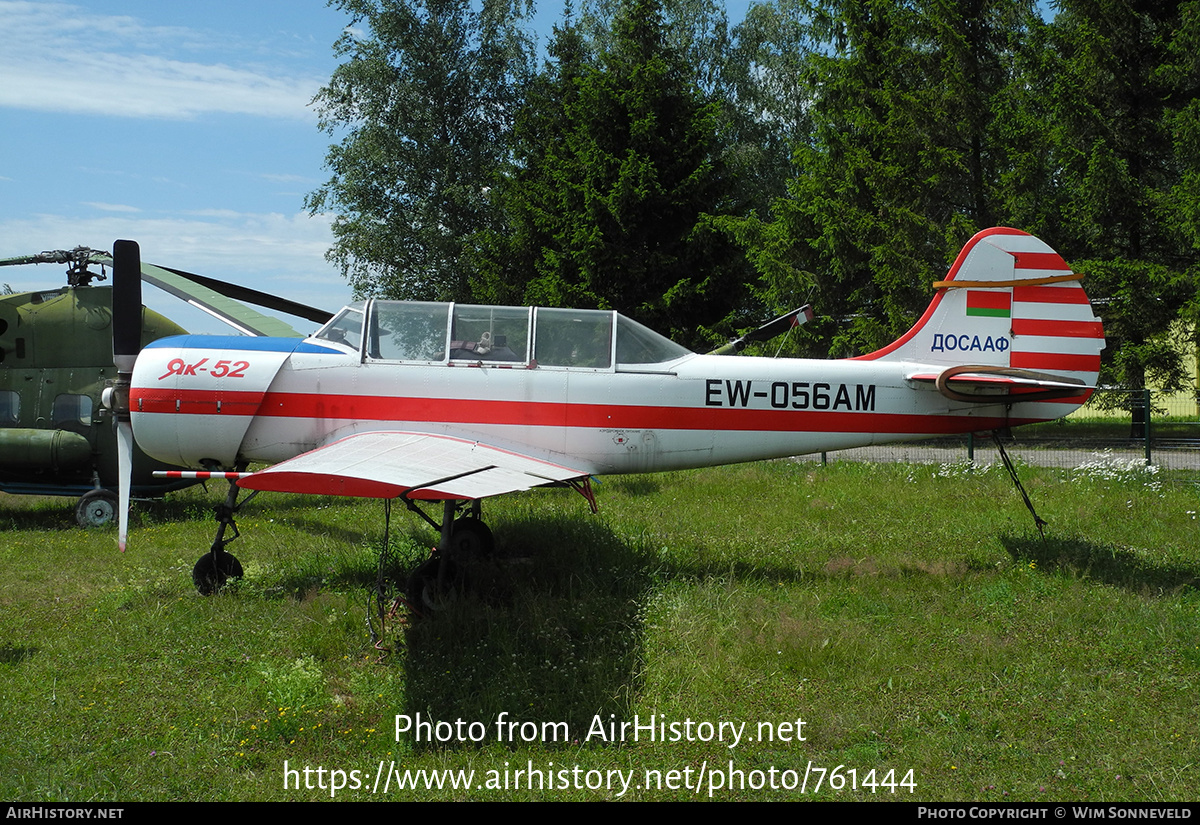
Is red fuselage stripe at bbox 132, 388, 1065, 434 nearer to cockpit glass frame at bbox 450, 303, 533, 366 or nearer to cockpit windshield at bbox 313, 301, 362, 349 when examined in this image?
cockpit glass frame at bbox 450, 303, 533, 366

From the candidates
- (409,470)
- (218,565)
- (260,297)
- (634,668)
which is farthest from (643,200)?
(634,668)

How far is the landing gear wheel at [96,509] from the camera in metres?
10.0

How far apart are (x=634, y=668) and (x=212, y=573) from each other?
4.11 m

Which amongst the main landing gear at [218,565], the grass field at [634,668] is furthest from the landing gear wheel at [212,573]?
the grass field at [634,668]

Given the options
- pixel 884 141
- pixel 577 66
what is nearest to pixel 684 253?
pixel 884 141

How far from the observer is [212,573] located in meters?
6.97

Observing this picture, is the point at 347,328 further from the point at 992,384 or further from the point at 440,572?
the point at 992,384

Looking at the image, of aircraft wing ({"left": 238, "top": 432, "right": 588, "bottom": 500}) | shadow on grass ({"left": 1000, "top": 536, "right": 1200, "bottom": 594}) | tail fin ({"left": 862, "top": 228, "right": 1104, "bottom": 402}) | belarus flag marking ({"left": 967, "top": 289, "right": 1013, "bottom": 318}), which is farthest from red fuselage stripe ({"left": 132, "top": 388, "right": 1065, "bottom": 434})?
shadow on grass ({"left": 1000, "top": 536, "right": 1200, "bottom": 594})

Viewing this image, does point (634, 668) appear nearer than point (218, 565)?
Yes

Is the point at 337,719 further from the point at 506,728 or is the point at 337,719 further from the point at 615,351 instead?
the point at 615,351

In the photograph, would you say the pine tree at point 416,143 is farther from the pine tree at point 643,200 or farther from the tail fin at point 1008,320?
the tail fin at point 1008,320

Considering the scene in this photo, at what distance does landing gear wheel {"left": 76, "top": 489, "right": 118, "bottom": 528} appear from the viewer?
1004 cm

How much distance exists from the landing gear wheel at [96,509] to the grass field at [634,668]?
1.35 metres

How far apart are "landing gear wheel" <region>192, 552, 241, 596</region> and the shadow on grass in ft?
23.8
